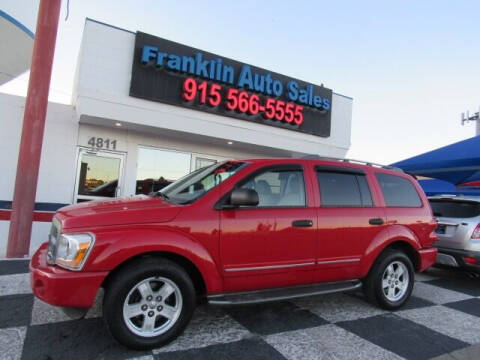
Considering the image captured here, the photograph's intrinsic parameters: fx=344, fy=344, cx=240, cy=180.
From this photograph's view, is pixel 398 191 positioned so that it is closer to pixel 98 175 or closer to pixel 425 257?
pixel 425 257

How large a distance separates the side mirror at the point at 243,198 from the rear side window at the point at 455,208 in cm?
457

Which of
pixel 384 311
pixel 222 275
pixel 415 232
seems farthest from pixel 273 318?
pixel 415 232

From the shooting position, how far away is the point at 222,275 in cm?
330

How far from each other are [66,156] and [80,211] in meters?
5.48

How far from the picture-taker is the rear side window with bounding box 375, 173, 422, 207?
457 centimetres

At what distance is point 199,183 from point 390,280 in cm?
277

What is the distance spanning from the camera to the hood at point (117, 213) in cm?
293

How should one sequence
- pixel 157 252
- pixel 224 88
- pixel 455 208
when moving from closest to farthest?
1. pixel 157 252
2. pixel 455 208
3. pixel 224 88

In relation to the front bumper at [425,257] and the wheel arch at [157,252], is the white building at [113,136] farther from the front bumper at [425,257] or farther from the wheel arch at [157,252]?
the front bumper at [425,257]

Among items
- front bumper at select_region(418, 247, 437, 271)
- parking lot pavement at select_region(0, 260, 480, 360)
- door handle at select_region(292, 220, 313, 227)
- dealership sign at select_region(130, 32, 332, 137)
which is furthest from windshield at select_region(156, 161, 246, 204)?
dealership sign at select_region(130, 32, 332, 137)

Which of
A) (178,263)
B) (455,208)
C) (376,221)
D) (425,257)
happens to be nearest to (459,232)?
(455,208)

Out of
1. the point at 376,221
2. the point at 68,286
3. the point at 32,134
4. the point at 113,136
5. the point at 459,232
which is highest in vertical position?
the point at 113,136

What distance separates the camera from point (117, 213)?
A: 302 centimetres

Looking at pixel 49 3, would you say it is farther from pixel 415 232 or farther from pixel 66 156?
pixel 415 232
